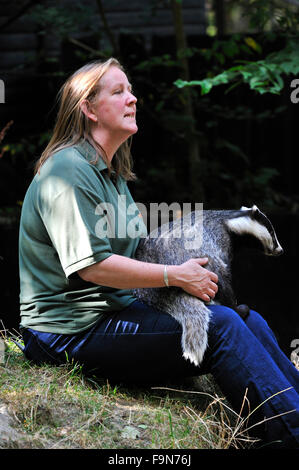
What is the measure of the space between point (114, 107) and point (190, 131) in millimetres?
3723

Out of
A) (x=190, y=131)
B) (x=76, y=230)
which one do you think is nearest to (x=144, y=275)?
(x=76, y=230)

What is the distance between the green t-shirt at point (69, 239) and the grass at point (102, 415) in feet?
0.81

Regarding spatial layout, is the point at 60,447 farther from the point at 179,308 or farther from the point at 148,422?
the point at 179,308

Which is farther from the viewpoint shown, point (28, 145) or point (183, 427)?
point (28, 145)

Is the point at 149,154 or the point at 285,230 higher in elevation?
the point at 149,154

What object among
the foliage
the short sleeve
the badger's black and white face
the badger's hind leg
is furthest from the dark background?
the short sleeve

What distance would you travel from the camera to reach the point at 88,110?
266 cm

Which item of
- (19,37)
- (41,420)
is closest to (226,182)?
(19,37)

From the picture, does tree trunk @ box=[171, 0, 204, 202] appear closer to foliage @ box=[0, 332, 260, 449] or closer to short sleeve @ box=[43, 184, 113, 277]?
foliage @ box=[0, 332, 260, 449]

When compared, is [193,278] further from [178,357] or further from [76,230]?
[76,230]

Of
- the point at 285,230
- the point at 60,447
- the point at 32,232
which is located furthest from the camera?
the point at 285,230

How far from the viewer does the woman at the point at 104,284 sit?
7.75 ft

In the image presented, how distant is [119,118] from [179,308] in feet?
2.88

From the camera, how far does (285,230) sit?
6008 mm
